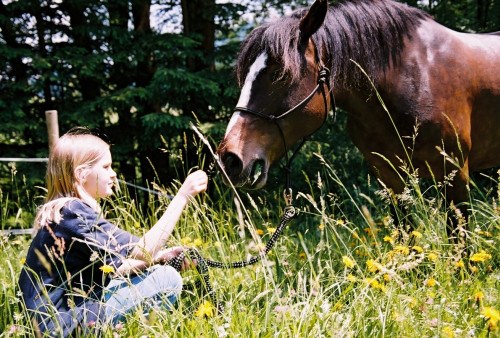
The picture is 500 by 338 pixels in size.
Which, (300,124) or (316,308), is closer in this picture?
(316,308)

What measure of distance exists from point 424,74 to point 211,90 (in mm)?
3190

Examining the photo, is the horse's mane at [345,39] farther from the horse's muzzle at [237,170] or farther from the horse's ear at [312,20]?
the horse's muzzle at [237,170]

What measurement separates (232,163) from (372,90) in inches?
36.8

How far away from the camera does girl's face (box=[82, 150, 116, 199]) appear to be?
200 centimetres

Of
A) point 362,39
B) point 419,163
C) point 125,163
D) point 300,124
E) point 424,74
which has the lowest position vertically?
point 125,163

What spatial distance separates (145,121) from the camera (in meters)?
5.39

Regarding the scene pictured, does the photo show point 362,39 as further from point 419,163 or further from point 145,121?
point 145,121

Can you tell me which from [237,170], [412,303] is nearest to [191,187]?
[237,170]

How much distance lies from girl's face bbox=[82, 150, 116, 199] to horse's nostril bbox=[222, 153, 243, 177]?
1.74ft

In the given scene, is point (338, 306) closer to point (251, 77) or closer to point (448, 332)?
point (448, 332)

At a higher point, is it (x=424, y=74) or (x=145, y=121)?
(x=424, y=74)

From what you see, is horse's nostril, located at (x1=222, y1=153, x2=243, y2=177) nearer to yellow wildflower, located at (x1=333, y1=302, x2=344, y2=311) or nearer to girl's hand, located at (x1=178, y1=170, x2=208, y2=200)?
girl's hand, located at (x1=178, y1=170, x2=208, y2=200)

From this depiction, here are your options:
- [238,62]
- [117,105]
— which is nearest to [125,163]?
[117,105]

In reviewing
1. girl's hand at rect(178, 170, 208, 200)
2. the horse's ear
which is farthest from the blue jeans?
the horse's ear
